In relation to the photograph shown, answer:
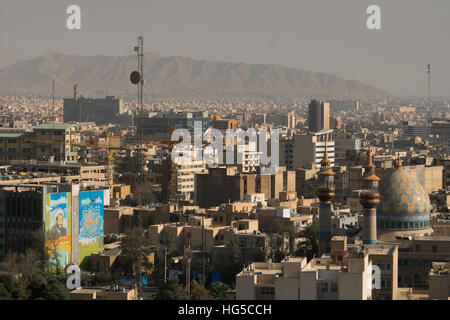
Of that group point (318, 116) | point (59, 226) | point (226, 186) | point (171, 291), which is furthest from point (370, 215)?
point (318, 116)

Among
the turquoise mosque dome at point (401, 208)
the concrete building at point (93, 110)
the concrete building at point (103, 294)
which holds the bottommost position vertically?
the concrete building at point (103, 294)

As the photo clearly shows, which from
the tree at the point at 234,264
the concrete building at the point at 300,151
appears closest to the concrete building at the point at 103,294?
the tree at the point at 234,264

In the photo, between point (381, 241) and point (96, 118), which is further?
point (96, 118)

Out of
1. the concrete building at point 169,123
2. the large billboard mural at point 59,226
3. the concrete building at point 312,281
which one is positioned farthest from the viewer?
the concrete building at point 169,123

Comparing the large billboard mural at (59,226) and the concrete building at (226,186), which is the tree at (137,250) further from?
the concrete building at (226,186)
